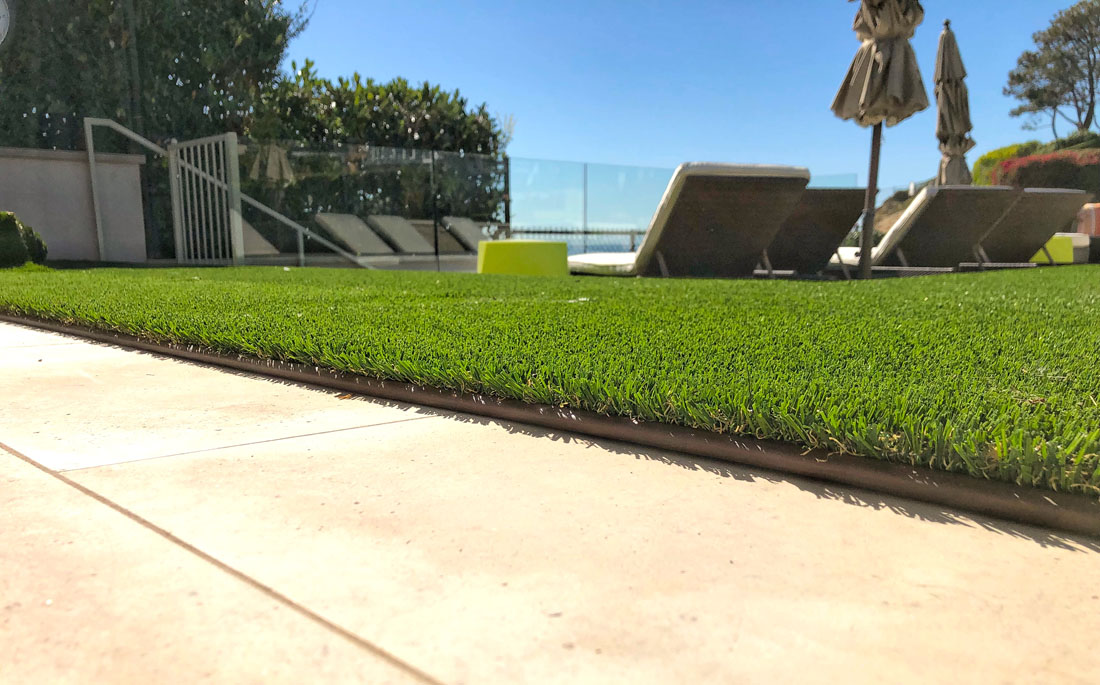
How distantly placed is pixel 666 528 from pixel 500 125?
69.3ft

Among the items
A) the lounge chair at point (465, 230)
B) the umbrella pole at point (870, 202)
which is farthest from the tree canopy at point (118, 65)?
the umbrella pole at point (870, 202)

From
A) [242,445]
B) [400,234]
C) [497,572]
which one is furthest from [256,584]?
[400,234]

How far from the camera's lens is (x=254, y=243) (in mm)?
11227

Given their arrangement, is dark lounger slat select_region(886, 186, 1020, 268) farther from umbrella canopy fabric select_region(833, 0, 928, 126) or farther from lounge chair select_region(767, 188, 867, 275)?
umbrella canopy fabric select_region(833, 0, 928, 126)

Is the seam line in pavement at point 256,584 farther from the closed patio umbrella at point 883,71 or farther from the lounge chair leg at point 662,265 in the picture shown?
the closed patio umbrella at point 883,71

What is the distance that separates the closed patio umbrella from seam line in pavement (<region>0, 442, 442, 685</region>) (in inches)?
316

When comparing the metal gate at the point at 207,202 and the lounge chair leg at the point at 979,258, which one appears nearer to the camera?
the lounge chair leg at the point at 979,258

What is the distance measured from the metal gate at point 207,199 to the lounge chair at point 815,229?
A: 313 inches

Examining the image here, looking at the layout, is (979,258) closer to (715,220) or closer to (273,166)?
(715,220)

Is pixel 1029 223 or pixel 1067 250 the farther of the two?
pixel 1067 250

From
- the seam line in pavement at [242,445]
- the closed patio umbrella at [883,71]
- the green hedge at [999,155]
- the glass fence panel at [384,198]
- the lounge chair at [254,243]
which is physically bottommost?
the seam line in pavement at [242,445]

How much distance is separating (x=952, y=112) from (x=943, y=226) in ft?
9.78

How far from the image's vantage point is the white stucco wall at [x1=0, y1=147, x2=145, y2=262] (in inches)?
430

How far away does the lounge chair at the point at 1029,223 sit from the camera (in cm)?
953
